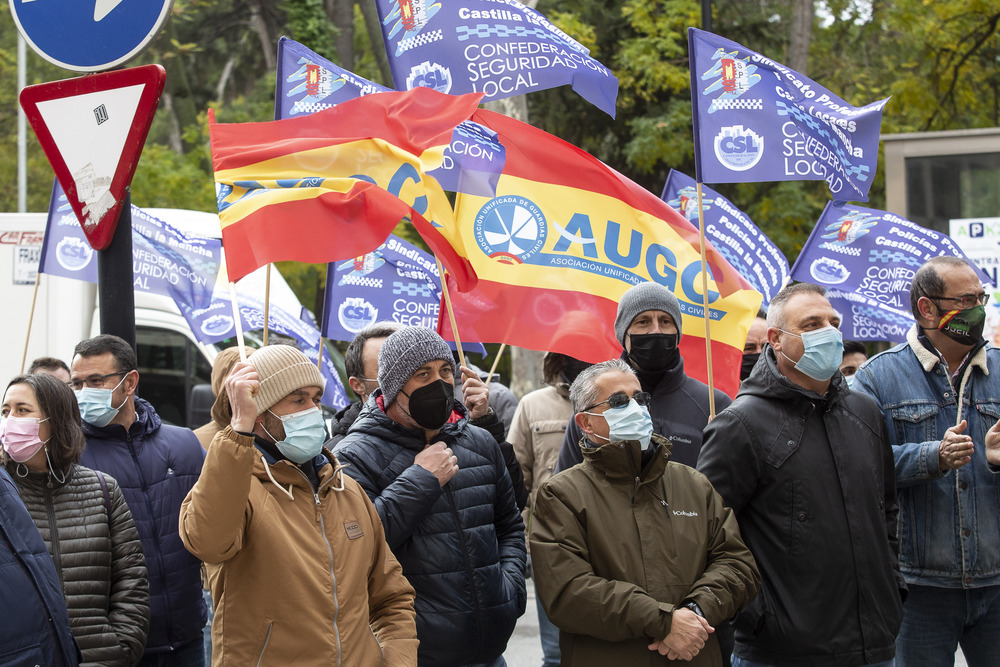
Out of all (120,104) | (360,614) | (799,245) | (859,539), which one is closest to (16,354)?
(120,104)

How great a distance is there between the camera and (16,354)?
336 inches

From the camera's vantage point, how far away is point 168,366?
9461mm

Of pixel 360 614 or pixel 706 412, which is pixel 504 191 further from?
pixel 360 614

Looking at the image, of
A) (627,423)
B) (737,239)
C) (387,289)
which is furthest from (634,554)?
(737,239)

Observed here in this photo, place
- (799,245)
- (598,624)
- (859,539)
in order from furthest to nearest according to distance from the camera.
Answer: (799,245)
(859,539)
(598,624)

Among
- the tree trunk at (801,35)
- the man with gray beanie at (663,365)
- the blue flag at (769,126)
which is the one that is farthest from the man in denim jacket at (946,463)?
the tree trunk at (801,35)

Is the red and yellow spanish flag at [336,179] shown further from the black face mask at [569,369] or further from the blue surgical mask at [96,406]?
the black face mask at [569,369]

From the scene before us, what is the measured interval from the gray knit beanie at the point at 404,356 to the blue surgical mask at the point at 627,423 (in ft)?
2.20

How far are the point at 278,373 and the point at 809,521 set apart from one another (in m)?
2.06

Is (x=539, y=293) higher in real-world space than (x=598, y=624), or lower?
higher

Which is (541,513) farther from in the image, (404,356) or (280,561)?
(280,561)

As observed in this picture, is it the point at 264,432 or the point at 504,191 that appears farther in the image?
the point at 504,191

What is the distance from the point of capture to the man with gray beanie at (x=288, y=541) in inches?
124

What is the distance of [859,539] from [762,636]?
1.70 feet
